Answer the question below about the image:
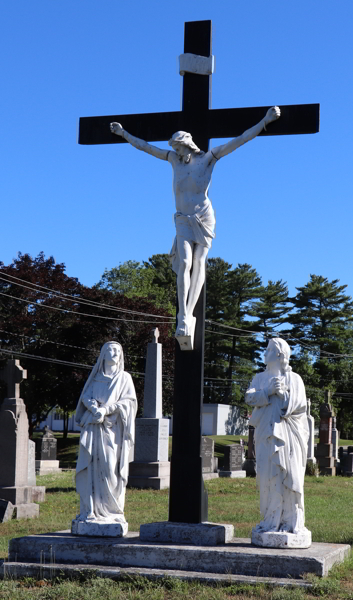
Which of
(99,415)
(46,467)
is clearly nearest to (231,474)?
(46,467)

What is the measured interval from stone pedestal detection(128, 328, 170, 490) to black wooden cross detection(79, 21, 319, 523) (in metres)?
10.9

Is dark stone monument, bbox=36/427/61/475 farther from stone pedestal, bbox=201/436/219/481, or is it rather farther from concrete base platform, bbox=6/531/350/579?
concrete base platform, bbox=6/531/350/579

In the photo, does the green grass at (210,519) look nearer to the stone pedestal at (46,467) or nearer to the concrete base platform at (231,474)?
the concrete base platform at (231,474)

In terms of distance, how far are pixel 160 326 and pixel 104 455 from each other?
3241 cm

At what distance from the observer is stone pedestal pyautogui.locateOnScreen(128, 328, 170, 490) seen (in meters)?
18.9

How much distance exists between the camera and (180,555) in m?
7.36

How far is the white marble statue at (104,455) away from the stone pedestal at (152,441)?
35.2 ft

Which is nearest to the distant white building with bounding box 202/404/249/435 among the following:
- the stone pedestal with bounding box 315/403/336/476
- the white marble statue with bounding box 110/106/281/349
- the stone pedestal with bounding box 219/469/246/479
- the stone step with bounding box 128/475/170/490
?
the stone pedestal with bounding box 315/403/336/476

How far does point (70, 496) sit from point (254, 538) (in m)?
9.50

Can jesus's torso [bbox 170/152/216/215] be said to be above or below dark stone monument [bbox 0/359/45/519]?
above

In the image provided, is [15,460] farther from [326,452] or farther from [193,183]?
[326,452]

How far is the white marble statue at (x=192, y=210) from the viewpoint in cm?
817

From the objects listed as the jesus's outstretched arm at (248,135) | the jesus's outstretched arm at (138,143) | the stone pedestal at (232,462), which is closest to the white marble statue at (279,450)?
the jesus's outstretched arm at (248,135)

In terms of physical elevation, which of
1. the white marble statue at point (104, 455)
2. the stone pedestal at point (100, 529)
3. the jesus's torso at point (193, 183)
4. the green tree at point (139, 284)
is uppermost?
the green tree at point (139, 284)
